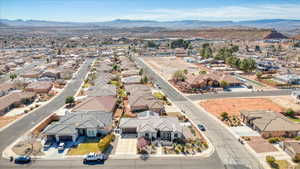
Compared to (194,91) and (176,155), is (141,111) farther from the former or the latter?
(194,91)

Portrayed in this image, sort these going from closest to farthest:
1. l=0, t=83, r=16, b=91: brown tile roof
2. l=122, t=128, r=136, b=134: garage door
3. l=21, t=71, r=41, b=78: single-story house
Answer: l=122, t=128, r=136, b=134: garage door, l=0, t=83, r=16, b=91: brown tile roof, l=21, t=71, r=41, b=78: single-story house

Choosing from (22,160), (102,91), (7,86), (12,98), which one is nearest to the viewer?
(22,160)

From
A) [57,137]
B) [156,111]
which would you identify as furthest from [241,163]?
[57,137]

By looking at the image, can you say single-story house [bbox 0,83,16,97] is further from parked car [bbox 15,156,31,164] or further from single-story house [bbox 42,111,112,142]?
parked car [bbox 15,156,31,164]

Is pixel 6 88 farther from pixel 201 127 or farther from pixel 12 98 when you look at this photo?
pixel 201 127

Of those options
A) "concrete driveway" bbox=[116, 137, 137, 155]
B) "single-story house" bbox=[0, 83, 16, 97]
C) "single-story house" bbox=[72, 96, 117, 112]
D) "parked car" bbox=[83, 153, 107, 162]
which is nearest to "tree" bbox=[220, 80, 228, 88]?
"single-story house" bbox=[72, 96, 117, 112]

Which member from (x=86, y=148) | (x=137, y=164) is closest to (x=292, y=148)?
(x=137, y=164)

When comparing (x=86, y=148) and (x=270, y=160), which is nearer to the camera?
(x=270, y=160)

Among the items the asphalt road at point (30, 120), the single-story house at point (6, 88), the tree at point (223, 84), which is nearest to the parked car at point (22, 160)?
the asphalt road at point (30, 120)
